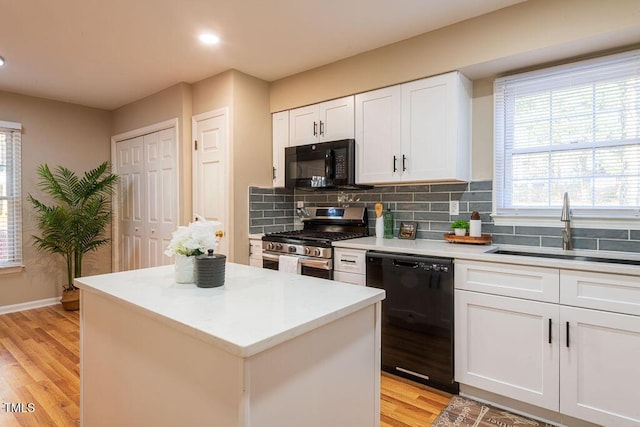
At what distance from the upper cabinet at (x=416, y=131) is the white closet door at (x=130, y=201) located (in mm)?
2800

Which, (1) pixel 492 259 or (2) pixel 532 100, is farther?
(2) pixel 532 100

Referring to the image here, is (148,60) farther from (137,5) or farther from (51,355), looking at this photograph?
(51,355)

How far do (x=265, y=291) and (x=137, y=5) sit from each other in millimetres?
2026

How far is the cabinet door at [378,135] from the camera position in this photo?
2859mm

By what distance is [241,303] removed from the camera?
50.1 inches

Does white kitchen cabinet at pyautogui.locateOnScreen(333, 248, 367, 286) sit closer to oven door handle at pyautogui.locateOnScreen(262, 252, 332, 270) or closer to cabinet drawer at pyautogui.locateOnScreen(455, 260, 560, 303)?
oven door handle at pyautogui.locateOnScreen(262, 252, 332, 270)

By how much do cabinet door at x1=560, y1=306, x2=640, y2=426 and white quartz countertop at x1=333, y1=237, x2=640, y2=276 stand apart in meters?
0.23

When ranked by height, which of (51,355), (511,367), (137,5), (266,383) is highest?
(137,5)

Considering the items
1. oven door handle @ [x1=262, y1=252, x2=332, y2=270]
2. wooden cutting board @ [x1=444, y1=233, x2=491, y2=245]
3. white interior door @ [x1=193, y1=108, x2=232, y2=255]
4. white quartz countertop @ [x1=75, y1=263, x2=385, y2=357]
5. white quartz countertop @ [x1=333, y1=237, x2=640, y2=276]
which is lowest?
oven door handle @ [x1=262, y1=252, x2=332, y2=270]

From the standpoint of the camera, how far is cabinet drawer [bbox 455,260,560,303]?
1.97 m

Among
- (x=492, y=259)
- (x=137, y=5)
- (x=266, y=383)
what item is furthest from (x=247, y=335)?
(x=137, y=5)

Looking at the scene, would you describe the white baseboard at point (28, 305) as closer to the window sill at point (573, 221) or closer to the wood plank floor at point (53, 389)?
the wood plank floor at point (53, 389)

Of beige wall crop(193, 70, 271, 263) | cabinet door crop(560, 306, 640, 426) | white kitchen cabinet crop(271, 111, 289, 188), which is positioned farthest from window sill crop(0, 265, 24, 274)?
cabinet door crop(560, 306, 640, 426)

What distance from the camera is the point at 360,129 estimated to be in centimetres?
305
